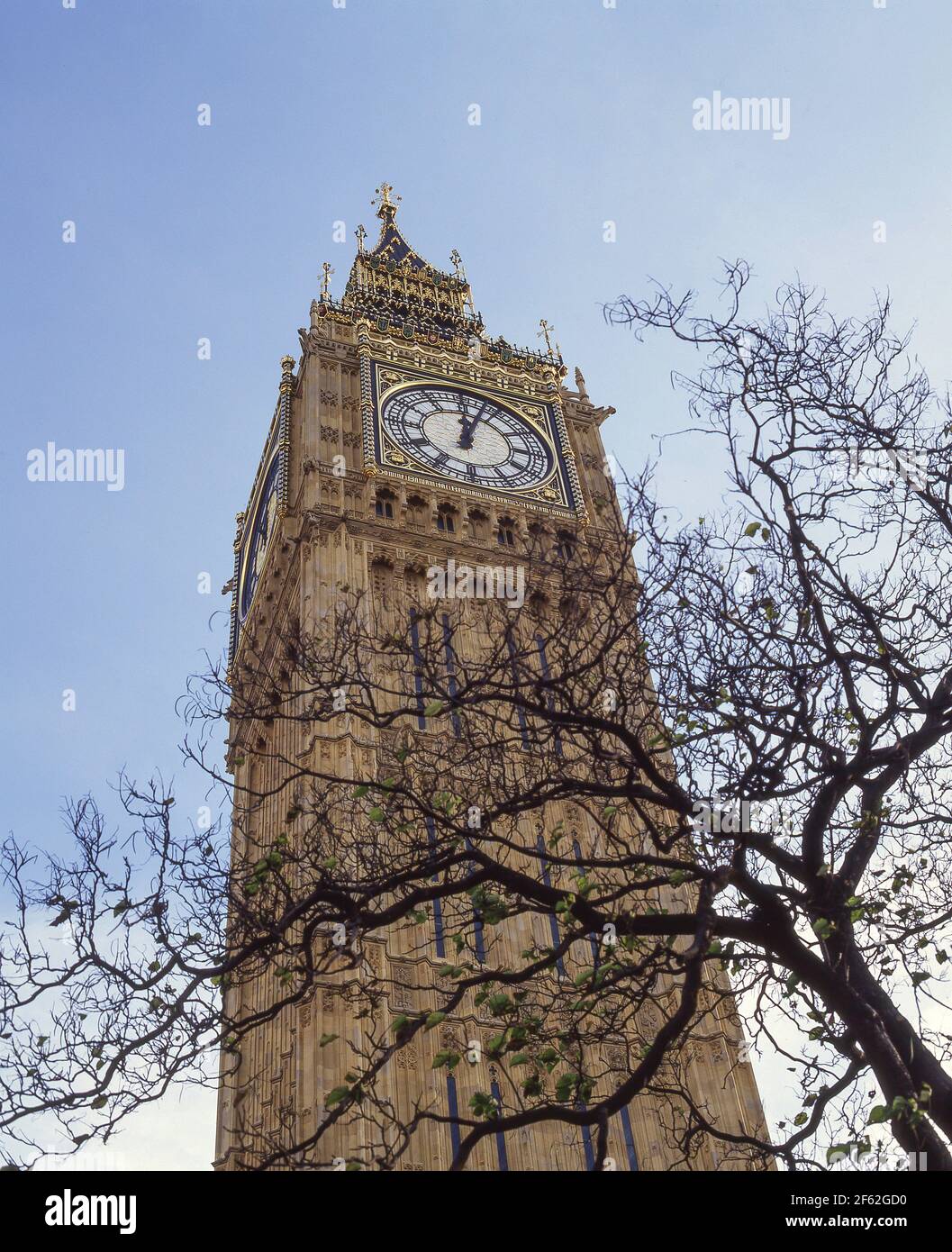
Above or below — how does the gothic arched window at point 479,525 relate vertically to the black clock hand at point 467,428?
below

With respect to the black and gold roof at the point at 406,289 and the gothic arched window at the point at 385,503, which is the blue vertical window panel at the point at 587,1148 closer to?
the gothic arched window at the point at 385,503

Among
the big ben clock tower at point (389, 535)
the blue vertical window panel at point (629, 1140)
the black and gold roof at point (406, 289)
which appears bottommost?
the blue vertical window panel at point (629, 1140)

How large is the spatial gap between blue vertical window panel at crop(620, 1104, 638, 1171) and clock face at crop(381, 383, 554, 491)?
59.5ft

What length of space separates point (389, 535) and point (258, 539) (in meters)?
7.15

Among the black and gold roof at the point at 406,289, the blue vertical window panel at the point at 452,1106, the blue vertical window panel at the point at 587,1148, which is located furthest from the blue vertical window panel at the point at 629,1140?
the black and gold roof at the point at 406,289

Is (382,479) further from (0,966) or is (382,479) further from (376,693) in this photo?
(0,966)

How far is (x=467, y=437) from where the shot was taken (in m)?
37.7

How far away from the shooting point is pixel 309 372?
39062mm

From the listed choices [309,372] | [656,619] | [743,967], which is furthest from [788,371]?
[309,372]

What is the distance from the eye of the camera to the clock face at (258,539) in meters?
37.5

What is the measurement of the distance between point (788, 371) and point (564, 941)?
587 centimetres

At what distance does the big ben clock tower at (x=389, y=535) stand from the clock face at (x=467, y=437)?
65 millimetres

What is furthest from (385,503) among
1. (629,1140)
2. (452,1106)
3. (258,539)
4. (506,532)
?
(629,1140)

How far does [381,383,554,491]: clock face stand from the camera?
36.5 metres
